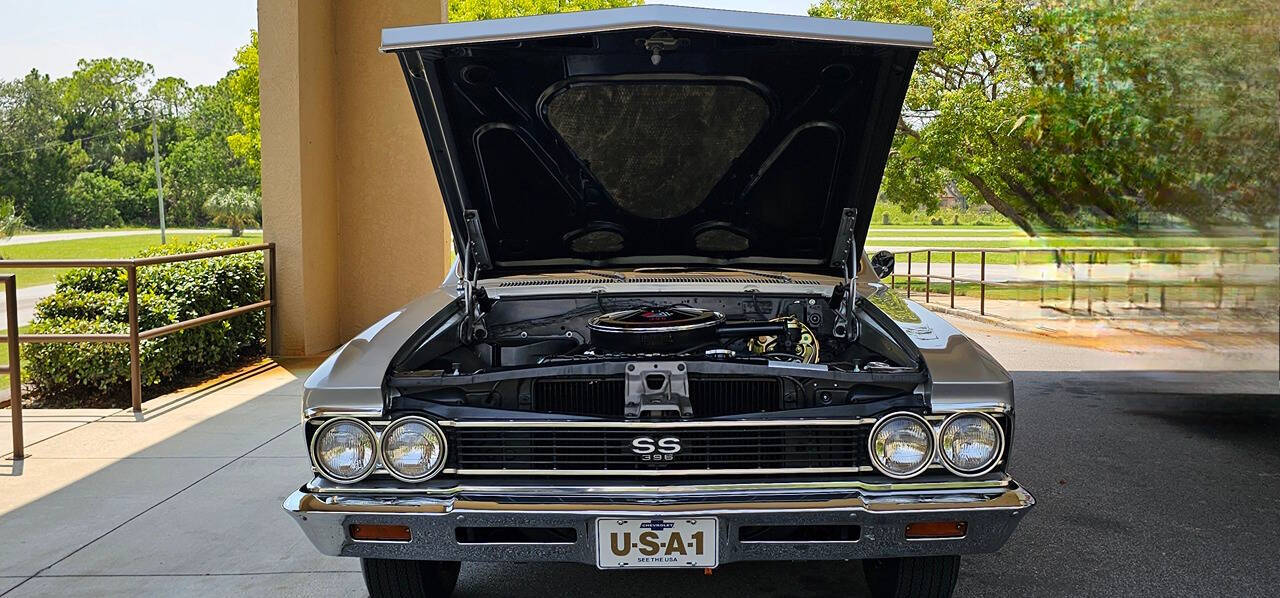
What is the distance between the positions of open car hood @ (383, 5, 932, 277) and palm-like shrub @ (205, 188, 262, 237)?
7491 centimetres

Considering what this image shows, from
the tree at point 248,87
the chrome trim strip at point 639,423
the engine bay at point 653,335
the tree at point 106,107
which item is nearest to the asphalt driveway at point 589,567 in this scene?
the engine bay at point 653,335

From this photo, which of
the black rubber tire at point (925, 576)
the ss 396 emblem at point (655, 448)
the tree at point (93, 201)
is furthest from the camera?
the tree at point (93, 201)

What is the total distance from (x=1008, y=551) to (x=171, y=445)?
4.65 m

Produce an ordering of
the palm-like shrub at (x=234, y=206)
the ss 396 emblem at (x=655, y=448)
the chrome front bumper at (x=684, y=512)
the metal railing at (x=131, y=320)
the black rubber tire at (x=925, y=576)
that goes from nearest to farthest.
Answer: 1. the chrome front bumper at (x=684, y=512)
2. the ss 396 emblem at (x=655, y=448)
3. the black rubber tire at (x=925, y=576)
4. the metal railing at (x=131, y=320)
5. the palm-like shrub at (x=234, y=206)

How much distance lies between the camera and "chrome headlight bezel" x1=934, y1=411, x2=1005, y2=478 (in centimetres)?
275

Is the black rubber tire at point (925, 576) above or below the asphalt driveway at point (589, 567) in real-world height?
above

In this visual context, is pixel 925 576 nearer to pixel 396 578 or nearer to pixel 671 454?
pixel 671 454

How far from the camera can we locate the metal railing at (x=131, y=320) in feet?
18.2

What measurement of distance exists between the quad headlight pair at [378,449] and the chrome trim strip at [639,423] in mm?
69

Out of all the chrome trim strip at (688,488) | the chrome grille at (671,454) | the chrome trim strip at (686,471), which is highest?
the chrome grille at (671,454)

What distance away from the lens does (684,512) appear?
262 cm

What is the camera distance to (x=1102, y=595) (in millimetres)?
3557

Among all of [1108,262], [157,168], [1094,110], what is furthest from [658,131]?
[157,168]

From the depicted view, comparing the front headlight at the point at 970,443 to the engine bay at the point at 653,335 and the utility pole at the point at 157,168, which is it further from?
the utility pole at the point at 157,168
